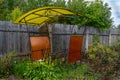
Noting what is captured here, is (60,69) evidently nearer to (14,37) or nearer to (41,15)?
(41,15)

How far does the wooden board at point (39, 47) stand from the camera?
1272 cm

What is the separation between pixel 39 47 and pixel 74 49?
5.81 ft

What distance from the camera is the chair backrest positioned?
13.8 meters

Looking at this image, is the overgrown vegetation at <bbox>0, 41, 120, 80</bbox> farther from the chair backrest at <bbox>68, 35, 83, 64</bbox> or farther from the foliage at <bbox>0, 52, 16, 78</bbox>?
the chair backrest at <bbox>68, 35, 83, 64</bbox>

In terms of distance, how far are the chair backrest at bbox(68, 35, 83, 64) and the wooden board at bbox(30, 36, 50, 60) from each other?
985mm

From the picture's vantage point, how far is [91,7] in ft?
64.6

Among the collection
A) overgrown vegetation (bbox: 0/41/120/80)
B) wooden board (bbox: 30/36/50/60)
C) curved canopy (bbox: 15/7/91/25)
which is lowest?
overgrown vegetation (bbox: 0/41/120/80)

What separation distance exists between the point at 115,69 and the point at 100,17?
8.76m

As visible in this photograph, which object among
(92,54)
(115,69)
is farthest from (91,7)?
(115,69)

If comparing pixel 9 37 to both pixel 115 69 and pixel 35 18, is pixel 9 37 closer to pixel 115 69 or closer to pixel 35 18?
pixel 35 18

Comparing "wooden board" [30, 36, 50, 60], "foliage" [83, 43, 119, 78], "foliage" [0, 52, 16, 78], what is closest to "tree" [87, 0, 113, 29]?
"foliage" [83, 43, 119, 78]

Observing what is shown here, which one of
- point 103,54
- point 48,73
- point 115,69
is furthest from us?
point 103,54

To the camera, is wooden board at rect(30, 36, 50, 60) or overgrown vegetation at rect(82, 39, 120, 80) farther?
wooden board at rect(30, 36, 50, 60)

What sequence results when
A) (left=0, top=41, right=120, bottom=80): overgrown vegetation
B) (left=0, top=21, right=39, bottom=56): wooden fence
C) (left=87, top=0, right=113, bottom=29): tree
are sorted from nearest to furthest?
(left=0, top=41, right=120, bottom=80): overgrown vegetation → (left=0, top=21, right=39, bottom=56): wooden fence → (left=87, top=0, right=113, bottom=29): tree
